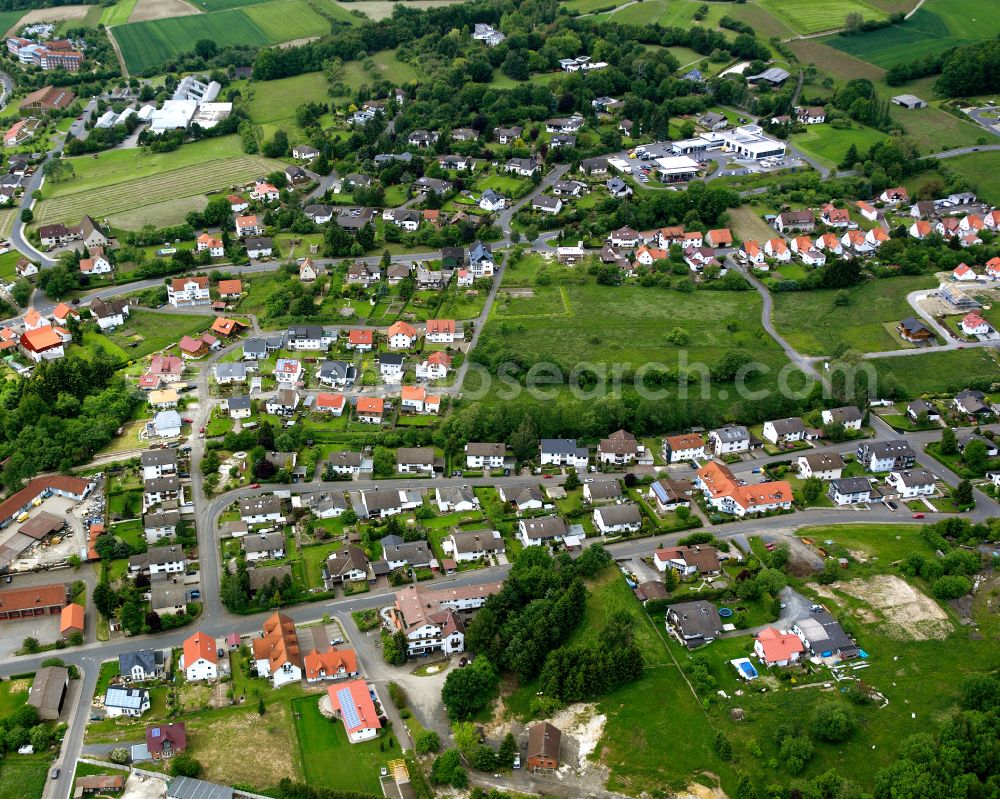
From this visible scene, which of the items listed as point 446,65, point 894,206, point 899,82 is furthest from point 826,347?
point 446,65

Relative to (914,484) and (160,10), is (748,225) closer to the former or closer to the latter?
(914,484)

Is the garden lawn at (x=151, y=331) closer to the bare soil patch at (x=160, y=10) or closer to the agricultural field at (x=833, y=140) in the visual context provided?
the agricultural field at (x=833, y=140)

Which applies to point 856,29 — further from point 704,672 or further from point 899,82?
point 704,672

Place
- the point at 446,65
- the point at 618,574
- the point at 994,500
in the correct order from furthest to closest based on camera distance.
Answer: the point at 446,65 → the point at 994,500 → the point at 618,574

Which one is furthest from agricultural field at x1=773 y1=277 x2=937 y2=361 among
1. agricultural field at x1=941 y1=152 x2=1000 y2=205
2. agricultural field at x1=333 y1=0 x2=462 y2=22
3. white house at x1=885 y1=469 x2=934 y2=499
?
agricultural field at x1=333 y1=0 x2=462 y2=22

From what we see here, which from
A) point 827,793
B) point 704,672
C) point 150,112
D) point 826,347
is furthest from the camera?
point 150,112

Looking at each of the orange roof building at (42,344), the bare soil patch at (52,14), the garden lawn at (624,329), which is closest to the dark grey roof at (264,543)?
the garden lawn at (624,329)

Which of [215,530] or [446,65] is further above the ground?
[446,65]

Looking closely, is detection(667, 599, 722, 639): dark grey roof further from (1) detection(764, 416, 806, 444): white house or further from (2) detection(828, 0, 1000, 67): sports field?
(2) detection(828, 0, 1000, 67): sports field
